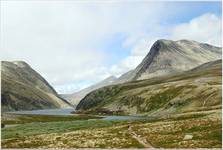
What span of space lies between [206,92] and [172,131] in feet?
401

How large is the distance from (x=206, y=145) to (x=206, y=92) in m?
145

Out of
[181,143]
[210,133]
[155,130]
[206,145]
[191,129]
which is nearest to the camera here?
[206,145]

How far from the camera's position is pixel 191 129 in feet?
250

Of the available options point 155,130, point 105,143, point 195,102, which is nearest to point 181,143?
point 105,143

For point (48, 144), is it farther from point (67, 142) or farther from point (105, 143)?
point (105, 143)

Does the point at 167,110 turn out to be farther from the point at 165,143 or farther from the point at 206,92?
the point at 165,143

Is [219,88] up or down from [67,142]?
up

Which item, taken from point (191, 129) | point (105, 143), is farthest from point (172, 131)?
point (105, 143)

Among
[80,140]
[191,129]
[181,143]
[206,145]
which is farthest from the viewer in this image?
[191,129]

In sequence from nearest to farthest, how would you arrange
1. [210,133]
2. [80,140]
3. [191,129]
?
[210,133] < [80,140] < [191,129]

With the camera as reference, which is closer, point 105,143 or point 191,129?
point 105,143

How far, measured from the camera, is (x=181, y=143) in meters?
57.3

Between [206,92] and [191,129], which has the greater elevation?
[206,92]

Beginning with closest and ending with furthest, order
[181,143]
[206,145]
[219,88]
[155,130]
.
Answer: [206,145] → [181,143] → [155,130] → [219,88]
